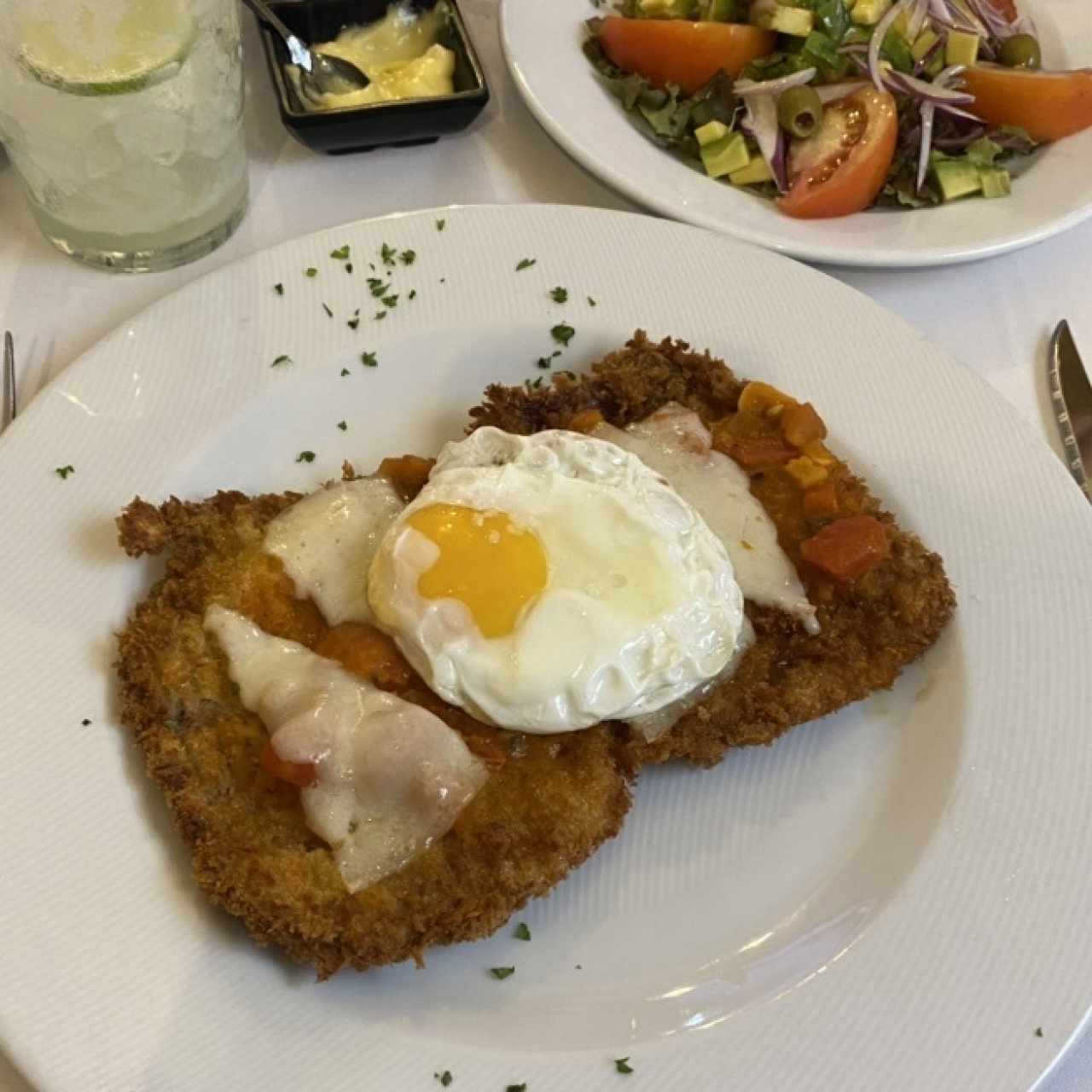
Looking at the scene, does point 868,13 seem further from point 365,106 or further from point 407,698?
point 407,698

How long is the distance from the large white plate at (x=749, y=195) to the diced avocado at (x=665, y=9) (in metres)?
0.35

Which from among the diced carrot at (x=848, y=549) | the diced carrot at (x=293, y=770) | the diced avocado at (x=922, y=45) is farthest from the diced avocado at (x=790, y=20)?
the diced carrot at (x=293, y=770)

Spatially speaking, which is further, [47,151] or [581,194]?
[581,194]

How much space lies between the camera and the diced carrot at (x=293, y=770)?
2.56 m

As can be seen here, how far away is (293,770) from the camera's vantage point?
2566 mm

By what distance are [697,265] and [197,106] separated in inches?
64.6

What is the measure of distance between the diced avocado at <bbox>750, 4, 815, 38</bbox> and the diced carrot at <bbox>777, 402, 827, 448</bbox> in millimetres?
1805

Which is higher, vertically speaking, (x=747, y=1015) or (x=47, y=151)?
(x=47, y=151)

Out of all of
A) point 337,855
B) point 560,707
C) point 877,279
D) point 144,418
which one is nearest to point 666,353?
point 877,279

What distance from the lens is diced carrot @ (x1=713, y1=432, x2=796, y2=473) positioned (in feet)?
10.3

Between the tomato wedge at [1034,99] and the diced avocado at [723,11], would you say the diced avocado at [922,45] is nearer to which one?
the tomato wedge at [1034,99]

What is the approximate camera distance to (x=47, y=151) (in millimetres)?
3117

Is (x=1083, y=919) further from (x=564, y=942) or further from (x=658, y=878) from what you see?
(x=564, y=942)

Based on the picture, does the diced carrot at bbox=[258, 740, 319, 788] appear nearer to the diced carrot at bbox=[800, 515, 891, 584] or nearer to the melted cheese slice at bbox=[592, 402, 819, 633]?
the melted cheese slice at bbox=[592, 402, 819, 633]
